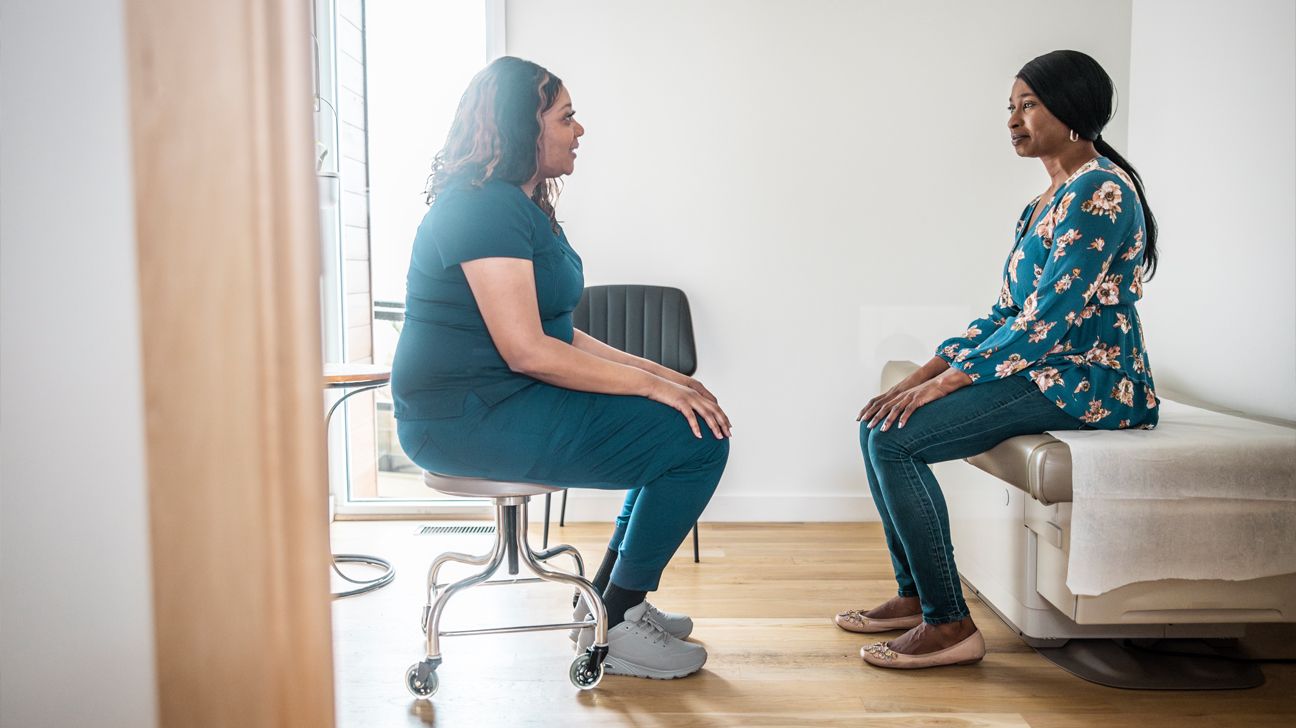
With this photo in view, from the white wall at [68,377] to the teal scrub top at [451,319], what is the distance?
99 centimetres

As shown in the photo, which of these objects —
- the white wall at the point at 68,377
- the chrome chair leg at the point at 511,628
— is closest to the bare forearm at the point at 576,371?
the chrome chair leg at the point at 511,628

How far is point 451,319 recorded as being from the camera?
161 cm

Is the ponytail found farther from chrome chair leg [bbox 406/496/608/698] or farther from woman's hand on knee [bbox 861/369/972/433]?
chrome chair leg [bbox 406/496/608/698]

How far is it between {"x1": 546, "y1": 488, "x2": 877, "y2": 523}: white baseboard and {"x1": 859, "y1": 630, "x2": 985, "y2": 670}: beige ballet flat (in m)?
1.23

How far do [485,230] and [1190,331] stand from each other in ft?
6.70

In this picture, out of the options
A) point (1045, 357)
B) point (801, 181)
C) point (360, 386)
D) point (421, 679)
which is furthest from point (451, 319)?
point (801, 181)

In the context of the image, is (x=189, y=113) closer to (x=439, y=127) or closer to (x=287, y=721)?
(x=287, y=721)

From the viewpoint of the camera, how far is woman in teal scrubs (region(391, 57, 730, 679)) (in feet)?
5.17

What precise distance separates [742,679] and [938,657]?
16.4 inches

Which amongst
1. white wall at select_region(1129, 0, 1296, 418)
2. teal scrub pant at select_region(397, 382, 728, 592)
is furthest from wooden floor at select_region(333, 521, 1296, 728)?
white wall at select_region(1129, 0, 1296, 418)

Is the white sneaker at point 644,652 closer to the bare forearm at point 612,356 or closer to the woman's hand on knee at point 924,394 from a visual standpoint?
the bare forearm at point 612,356

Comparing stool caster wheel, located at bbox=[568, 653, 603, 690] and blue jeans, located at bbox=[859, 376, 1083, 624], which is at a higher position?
blue jeans, located at bbox=[859, 376, 1083, 624]

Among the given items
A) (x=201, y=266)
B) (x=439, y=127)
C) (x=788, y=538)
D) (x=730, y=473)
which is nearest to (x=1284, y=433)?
(x=788, y=538)

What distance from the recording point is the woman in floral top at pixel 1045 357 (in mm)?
1784
